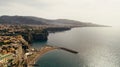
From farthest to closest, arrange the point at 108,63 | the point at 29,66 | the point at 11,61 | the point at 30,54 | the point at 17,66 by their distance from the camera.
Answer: the point at 30,54, the point at 108,63, the point at 29,66, the point at 17,66, the point at 11,61

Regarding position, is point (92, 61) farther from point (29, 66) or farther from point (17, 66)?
point (17, 66)

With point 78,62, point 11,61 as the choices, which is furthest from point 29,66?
point 78,62

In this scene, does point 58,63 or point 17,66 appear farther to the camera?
point 58,63

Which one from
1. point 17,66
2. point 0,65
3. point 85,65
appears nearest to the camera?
point 0,65

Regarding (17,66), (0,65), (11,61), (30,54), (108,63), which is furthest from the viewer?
(30,54)

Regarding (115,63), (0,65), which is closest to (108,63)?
(115,63)

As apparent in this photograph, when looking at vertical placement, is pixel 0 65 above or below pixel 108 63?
above

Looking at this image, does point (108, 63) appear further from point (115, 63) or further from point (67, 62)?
point (67, 62)

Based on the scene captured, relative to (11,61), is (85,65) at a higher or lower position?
lower

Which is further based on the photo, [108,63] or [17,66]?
[108,63]
